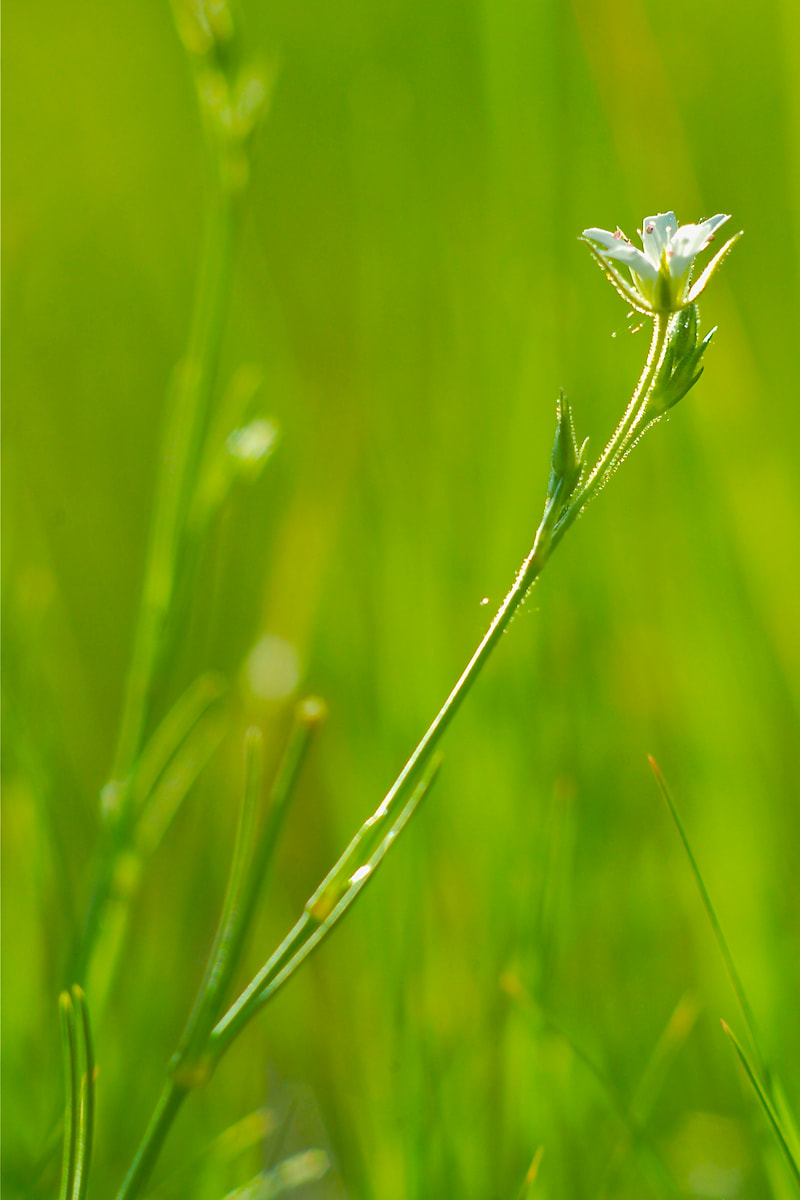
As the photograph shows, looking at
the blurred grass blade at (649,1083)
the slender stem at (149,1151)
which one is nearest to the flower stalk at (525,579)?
the slender stem at (149,1151)

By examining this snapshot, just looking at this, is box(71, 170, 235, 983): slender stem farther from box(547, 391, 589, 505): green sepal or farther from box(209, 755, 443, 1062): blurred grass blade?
box(547, 391, 589, 505): green sepal

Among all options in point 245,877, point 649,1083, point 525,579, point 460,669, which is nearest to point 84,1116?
point 245,877

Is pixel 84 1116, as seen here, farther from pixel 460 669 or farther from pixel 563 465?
pixel 460 669

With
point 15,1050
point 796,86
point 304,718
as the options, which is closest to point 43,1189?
point 15,1050

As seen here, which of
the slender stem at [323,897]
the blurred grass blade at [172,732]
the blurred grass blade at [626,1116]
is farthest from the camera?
Result: the blurred grass blade at [172,732]

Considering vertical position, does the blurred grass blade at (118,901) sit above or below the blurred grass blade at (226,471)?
Answer: below

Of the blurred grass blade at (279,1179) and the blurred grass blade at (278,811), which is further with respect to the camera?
the blurred grass blade at (279,1179)

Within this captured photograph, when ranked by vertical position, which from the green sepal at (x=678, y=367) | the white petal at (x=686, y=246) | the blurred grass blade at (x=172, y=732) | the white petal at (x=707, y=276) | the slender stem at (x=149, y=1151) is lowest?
the slender stem at (x=149, y=1151)

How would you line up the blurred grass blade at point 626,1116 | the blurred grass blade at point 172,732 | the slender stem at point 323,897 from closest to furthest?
the slender stem at point 323,897
the blurred grass blade at point 626,1116
the blurred grass blade at point 172,732

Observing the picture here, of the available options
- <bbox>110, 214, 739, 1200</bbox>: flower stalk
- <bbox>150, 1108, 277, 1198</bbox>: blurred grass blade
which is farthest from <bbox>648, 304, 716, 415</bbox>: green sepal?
<bbox>150, 1108, 277, 1198</bbox>: blurred grass blade

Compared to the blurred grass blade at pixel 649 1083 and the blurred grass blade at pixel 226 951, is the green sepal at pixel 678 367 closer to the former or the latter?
the blurred grass blade at pixel 226 951
